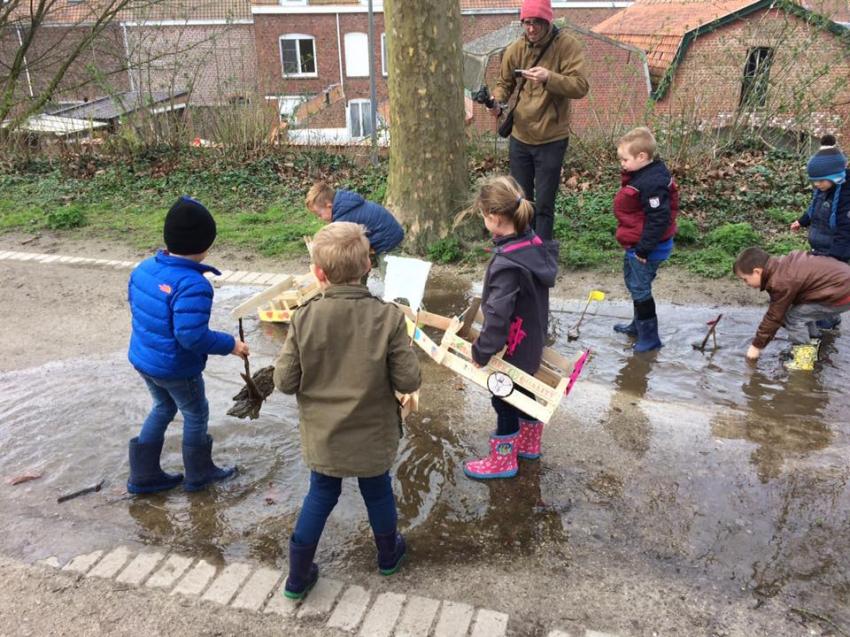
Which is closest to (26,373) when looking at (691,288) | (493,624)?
(493,624)

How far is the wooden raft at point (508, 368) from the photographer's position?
3199 mm

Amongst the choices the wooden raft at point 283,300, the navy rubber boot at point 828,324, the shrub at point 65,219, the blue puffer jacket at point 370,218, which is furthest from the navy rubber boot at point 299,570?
the shrub at point 65,219

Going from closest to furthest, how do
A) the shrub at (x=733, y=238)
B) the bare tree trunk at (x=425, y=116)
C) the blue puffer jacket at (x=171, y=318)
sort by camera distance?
→ the blue puffer jacket at (x=171, y=318), the bare tree trunk at (x=425, y=116), the shrub at (x=733, y=238)

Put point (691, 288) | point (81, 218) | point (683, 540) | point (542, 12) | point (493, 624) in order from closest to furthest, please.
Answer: point (493, 624) → point (683, 540) → point (542, 12) → point (691, 288) → point (81, 218)

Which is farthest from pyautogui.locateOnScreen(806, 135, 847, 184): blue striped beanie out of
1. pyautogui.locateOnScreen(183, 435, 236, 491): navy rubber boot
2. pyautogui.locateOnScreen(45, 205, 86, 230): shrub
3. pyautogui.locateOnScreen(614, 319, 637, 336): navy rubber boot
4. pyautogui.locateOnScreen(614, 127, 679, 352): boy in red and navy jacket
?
pyautogui.locateOnScreen(45, 205, 86, 230): shrub

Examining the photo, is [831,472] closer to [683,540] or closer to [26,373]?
[683,540]

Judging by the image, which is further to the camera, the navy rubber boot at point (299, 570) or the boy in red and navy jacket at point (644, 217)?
the boy in red and navy jacket at point (644, 217)

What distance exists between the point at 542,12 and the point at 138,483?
4.29 metres

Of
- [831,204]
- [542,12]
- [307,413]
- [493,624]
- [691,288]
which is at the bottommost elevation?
[493,624]

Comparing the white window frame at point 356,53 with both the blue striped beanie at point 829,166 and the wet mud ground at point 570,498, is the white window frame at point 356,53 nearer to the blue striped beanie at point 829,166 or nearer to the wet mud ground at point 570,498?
the blue striped beanie at point 829,166

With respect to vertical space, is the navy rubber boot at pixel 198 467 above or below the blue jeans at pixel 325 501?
below

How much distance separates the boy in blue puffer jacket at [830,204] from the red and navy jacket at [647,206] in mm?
1084

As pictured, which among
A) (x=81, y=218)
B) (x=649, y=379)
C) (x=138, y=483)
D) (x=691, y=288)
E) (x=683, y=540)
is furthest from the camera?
(x=81, y=218)

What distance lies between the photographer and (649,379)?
457 centimetres
